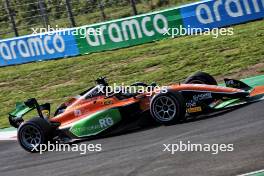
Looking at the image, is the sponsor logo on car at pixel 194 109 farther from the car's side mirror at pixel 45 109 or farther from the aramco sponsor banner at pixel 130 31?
the aramco sponsor banner at pixel 130 31

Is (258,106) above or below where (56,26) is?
below

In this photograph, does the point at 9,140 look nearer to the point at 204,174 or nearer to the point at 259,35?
the point at 204,174

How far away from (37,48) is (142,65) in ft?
18.3

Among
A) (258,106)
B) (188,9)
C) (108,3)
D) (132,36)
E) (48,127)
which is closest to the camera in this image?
(258,106)

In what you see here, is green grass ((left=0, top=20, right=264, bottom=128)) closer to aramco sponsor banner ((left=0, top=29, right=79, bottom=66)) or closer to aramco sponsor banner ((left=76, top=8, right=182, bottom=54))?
aramco sponsor banner ((left=76, top=8, right=182, bottom=54))

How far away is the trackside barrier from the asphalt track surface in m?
8.95

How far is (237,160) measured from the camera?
7457 millimetres

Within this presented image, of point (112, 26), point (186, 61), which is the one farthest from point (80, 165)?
point (112, 26)

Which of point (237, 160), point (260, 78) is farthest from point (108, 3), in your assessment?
point (237, 160)

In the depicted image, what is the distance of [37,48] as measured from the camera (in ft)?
74.1

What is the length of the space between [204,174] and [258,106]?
329cm

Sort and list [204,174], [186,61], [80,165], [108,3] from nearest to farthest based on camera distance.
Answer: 1. [204,174]
2. [80,165]
3. [186,61]
4. [108,3]

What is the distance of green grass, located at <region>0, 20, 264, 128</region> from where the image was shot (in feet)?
55.1

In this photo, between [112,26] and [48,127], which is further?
[112,26]
